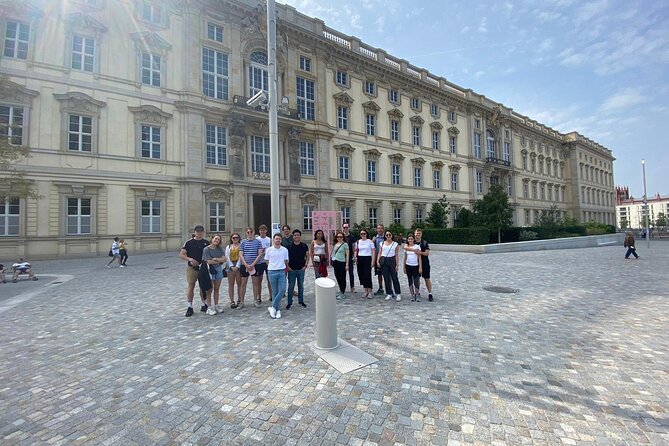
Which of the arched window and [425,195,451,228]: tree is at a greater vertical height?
the arched window

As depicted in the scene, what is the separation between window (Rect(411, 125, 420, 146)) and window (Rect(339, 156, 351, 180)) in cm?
1024

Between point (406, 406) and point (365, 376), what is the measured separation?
71cm

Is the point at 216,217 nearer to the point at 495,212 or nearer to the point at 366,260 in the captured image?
the point at 366,260

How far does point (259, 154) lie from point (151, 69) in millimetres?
9157

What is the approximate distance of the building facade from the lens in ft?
57.2

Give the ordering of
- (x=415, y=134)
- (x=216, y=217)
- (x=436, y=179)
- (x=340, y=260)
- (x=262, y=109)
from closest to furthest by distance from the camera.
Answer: (x=340, y=260)
(x=216, y=217)
(x=262, y=109)
(x=415, y=134)
(x=436, y=179)

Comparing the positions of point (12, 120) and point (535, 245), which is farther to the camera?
point (535, 245)

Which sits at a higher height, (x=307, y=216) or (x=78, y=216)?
(x=307, y=216)

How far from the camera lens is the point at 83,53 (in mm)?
18766

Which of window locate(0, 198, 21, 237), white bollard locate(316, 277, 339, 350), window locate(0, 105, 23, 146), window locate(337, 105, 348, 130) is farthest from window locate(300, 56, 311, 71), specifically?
white bollard locate(316, 277, 339, 350)

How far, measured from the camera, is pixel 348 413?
296 centimetres

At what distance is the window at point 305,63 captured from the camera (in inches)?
1065

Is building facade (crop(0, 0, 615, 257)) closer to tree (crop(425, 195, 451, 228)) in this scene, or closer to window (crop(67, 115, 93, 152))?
window (crop(67, 115, 93, 152))

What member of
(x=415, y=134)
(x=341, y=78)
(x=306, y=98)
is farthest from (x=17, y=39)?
(x=415, y=134)
